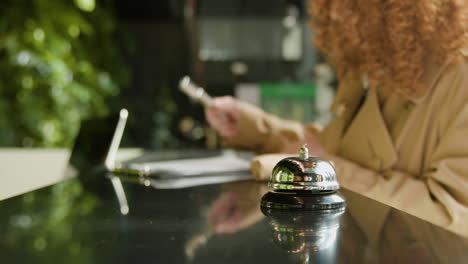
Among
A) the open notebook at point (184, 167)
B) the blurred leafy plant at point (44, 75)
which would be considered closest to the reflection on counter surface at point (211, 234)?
the open notebook at point (184, 167)

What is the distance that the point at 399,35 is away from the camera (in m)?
1.06

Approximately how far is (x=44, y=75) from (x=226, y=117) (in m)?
2.19

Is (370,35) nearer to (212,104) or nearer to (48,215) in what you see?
(212,104)

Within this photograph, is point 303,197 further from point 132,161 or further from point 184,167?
point 132,161

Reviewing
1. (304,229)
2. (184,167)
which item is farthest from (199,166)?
(304,229)

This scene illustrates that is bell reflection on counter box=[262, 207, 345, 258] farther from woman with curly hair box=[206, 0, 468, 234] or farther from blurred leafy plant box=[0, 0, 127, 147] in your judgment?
blurred leafy plant box=[0, 0, 127, 147]

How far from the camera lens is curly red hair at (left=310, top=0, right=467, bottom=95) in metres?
1.00

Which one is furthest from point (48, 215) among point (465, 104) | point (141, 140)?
point (141, 140)

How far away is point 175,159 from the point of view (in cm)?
150

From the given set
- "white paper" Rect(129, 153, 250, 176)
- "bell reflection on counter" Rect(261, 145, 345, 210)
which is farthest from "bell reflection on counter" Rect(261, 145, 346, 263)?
"white paper" Rect(129, 153, 250, 176)

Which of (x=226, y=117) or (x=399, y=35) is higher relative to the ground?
(x=399, y=35)

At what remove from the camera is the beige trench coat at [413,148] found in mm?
924

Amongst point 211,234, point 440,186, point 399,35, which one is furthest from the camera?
point 399,35

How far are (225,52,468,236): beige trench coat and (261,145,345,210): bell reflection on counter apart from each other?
29cm
